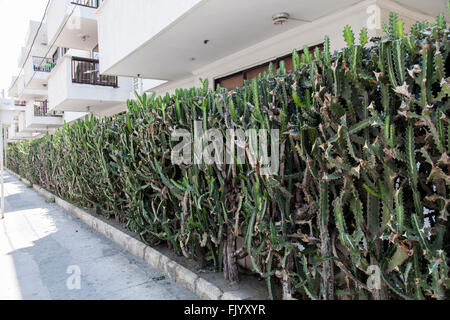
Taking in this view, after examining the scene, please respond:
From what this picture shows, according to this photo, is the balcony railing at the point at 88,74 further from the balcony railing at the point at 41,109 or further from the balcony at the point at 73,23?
the balcony railing at the point at 41,109

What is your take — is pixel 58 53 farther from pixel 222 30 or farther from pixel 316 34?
pixel 316 34

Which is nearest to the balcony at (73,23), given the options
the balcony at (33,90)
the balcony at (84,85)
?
the balcony at (84,85)

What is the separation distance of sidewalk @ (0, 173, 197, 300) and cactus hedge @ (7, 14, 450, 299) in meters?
0.74

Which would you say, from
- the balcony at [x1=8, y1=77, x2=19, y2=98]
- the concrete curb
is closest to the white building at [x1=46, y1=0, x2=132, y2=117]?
the concrete curb

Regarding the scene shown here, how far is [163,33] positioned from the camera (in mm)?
7082

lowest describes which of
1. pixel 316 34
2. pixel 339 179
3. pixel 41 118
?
pixel 339 179

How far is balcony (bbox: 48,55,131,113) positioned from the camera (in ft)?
45.2

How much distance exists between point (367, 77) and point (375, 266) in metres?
1.17

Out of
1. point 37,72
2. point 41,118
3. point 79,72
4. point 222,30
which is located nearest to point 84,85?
point 79,72

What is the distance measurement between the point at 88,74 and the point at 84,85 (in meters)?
0.86

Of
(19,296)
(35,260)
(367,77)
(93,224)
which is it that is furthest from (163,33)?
(367,77)

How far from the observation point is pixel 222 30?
266 inches

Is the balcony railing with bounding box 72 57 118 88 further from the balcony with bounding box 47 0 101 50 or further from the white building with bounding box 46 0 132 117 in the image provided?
the balcony with bounding box 47 0 101 50

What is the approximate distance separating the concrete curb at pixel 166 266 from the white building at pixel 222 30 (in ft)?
13.5
